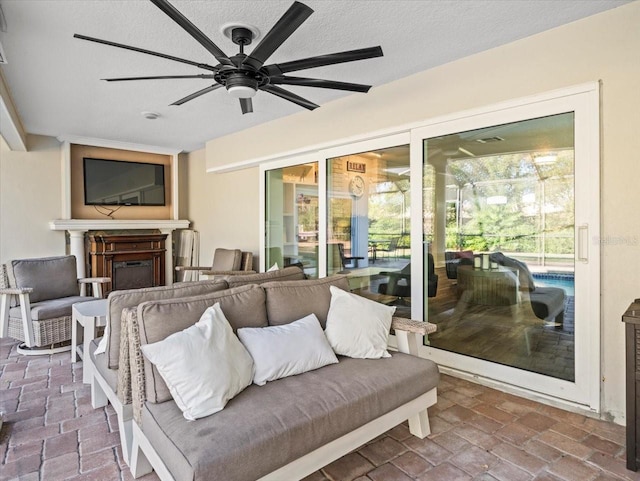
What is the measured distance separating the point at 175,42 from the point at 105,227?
4.16 m

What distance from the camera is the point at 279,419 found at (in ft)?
5.30

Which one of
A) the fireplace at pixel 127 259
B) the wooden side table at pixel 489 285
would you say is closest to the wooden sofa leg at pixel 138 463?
the wooden side table at pixel 489 285

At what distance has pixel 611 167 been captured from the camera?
241 cm

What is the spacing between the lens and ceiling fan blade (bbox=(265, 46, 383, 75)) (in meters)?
2.14

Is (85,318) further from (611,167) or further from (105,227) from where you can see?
(611,167)

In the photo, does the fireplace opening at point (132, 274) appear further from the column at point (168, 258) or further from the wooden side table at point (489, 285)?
the wooden side table at point (489, 285)

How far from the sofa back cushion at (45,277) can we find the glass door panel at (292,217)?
2409 millimetres

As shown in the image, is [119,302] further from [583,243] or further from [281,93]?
[583,243]

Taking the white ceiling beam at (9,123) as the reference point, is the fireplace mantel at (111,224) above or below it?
below

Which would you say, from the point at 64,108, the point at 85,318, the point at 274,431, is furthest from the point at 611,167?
the point at 64,108

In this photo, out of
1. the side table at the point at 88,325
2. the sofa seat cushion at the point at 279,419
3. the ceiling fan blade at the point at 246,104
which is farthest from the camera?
the side table at the point at 88,325

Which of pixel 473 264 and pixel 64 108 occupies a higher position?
pixel 64 108

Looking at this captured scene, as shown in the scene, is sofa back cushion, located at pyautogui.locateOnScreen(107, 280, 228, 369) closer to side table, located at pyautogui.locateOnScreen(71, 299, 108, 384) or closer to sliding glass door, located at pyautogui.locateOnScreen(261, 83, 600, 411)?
side table, located at pyautogui.locateOnScreen(71, 299, 108, 384)

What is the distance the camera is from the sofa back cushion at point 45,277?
13.5 ft
